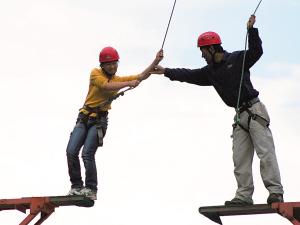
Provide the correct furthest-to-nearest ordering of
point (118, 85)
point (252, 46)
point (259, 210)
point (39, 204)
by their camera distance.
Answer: point (39, 204) < point (118, 85) < point (252, 46) < point (259, 210)

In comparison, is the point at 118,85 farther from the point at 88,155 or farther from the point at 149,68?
the point at 88,155

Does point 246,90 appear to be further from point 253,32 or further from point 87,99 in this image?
point 87,99

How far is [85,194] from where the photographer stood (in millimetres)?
14297

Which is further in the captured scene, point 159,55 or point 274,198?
point 159,55

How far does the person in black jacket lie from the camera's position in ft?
43.6

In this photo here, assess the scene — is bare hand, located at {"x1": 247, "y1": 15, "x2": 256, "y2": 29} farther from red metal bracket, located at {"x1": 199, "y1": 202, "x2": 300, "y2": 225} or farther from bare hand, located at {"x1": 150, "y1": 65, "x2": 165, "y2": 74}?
red metal bracket, located at {"x1": 199, "y1": 202, "x2": 300, "y2": 225}

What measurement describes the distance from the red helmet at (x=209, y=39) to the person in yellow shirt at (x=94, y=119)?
98 cm

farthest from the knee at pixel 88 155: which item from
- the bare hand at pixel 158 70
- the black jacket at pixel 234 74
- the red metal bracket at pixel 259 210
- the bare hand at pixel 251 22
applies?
the bare hand at pixel 251 22

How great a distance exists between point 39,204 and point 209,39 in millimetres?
3875

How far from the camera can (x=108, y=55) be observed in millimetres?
14617

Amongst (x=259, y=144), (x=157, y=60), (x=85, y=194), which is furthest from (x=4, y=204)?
(x=259, y=144)

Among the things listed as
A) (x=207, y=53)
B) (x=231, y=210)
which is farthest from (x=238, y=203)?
(x=207, y=53)

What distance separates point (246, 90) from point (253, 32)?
2.89ft

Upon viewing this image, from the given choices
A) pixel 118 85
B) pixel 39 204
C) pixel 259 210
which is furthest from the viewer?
pixel 39 204
